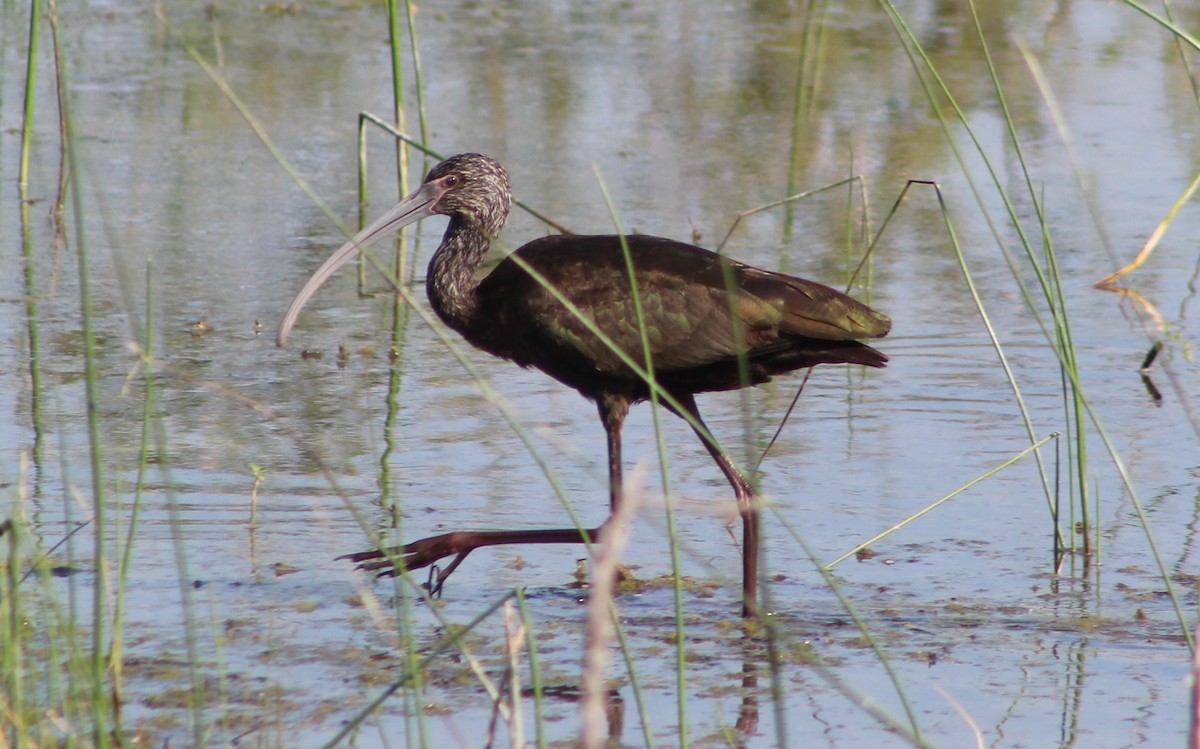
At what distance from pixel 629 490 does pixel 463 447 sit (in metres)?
3.90

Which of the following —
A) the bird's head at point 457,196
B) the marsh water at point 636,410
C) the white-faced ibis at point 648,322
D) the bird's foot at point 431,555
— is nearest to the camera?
the marsh water at point 636,410

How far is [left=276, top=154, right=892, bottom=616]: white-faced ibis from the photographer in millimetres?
4773

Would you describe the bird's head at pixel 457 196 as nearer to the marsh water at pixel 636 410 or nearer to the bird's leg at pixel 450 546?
the marsh water at pixel 636 410

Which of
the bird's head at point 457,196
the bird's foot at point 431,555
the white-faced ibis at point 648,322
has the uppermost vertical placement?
the bird's head at point 457,196

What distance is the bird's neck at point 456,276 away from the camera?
508cm

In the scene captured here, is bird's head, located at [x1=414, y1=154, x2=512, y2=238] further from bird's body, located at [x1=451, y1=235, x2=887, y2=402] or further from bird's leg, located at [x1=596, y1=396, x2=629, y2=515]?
bird's leg, located at [x1=596, y1=396, x2=629, y2=515]

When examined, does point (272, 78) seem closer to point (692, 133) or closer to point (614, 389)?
point (692, 133)

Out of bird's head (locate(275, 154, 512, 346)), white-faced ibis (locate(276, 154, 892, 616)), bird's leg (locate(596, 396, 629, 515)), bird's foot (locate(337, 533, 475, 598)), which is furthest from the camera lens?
bird's head (locate(275, 154, 512, 346))

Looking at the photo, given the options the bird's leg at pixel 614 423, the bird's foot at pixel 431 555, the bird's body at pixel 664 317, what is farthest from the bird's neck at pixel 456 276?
the bird's foot at pixel 431 555

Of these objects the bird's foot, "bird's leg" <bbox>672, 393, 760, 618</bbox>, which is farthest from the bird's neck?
the bird's foot

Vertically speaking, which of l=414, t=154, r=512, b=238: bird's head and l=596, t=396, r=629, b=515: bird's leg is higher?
l=414, t=154, r=512, b=238: bird's head

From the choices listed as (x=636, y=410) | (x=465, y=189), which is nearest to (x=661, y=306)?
(x=465, y=189)

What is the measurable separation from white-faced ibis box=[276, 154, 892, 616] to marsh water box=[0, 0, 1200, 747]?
1.46 feet

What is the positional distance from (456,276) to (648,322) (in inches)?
24.4
